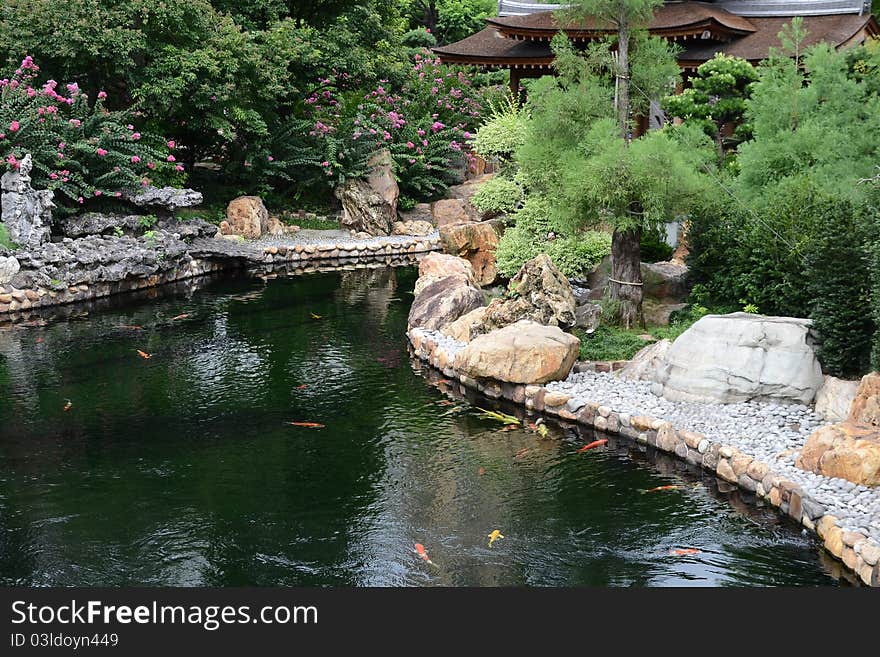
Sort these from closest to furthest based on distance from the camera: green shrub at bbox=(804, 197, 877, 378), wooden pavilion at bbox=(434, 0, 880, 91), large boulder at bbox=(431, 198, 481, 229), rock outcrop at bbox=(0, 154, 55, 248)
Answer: green shrub at bbox=(804, 197, 877, 378)
rock outcrop at bbox=(0, 154, 55, 248)
wooden pavilion at bbox=(434, 0, 880, 91)
large boulder at bbox=(431, 198, 481, 229)

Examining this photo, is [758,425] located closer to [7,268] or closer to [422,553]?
[422,553]

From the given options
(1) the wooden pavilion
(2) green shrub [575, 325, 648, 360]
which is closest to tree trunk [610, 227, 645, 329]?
(2) green shrub [575, 325, 648, 360]

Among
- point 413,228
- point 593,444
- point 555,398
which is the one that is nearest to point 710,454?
point 593,444

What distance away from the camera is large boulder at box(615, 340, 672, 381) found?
35.7 feet

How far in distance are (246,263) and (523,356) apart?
1082 cm

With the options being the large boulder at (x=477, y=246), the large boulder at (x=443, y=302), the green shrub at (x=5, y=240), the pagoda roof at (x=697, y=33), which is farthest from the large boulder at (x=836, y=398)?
the green shrub at (x=5, y=240)

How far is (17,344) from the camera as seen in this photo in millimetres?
13867

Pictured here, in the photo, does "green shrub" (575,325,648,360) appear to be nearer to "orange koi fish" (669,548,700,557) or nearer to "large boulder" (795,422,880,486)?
"large boulder" (795,422,880,486)

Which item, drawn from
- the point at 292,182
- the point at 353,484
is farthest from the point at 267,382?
the point at 292,182

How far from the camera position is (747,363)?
9867 mm

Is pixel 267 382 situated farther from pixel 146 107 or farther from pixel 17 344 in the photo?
pixel 146 107

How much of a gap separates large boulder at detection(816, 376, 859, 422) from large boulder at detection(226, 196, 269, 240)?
14.8 meters

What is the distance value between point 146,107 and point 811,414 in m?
15.8

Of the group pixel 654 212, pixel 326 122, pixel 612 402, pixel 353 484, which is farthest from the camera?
pixel 326 122
